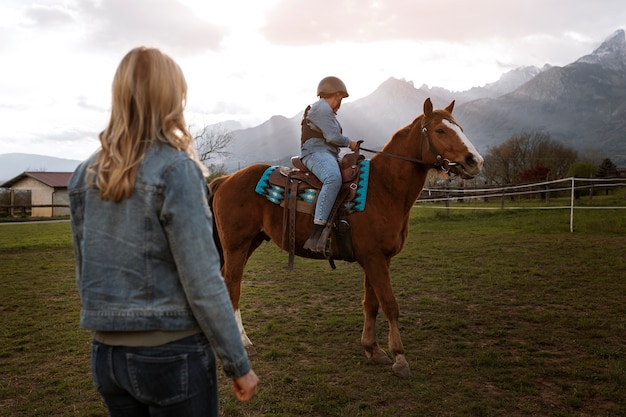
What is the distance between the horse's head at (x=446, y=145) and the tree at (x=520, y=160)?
45.9 meters

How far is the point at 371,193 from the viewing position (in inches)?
200

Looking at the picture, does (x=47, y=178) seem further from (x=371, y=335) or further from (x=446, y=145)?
(x=446, y=145)

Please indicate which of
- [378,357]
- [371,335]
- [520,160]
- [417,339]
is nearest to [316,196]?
[371,335]

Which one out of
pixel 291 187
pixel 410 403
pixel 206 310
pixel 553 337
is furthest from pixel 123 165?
pixel 553 337

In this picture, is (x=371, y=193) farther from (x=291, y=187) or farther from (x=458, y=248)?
(x=458, y=248)

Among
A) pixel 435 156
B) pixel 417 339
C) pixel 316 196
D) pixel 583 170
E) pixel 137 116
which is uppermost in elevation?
pixel 583 170

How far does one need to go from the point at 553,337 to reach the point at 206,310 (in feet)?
17.6

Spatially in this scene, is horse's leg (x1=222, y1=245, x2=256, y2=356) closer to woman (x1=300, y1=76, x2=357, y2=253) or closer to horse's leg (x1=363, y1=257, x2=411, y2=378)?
woman (x1=300, y1=76, x2=357, y2=253)

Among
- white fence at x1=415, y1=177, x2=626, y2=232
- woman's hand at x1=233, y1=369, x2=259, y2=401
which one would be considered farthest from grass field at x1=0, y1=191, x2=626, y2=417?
white fence at x1=415, y1=177, x2=626, y2=232

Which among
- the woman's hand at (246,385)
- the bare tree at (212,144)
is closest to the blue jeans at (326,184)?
the woman's hand at (246,385)

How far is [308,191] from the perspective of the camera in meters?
5.22

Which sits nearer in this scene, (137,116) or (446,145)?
(137,116)

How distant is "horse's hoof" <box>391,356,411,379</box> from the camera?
177 inches

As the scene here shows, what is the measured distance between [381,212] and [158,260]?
12.0 feet
